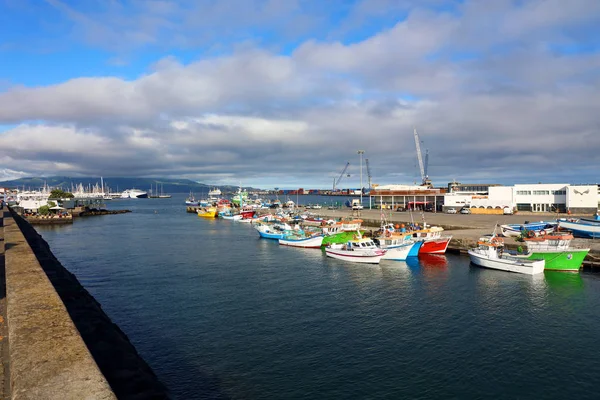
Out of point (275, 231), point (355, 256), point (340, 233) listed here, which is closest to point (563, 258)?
point (355, 256)

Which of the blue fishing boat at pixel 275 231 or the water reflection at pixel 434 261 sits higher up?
the blue fishing boat at pixel 275 231

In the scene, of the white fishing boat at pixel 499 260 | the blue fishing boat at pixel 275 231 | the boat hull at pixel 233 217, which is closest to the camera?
the white fishing boat at pixel 499 260

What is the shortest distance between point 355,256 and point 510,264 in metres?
16.8

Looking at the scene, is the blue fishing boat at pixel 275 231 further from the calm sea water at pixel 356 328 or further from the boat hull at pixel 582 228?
the boat hull at pixel 582 228

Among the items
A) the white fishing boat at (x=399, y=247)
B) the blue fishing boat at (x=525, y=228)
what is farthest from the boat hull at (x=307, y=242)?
the blue fishing boat at (x=525, y=228)

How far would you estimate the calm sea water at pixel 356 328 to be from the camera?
18.9 meters

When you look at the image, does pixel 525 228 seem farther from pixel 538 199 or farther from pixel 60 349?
pixel 60 349

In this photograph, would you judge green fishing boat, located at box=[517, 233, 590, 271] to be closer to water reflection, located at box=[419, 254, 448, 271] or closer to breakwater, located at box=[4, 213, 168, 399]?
water reflection, located at box=[419, 254, 448, 271]

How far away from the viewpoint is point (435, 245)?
5303cm

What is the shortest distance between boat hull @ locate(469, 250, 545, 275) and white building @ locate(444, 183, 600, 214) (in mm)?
48229

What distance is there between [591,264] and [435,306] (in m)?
23.2

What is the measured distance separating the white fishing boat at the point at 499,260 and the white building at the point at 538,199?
45.3 m

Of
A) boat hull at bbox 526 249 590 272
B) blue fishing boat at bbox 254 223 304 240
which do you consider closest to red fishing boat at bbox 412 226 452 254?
boat hull at bbox 526 249 590 272

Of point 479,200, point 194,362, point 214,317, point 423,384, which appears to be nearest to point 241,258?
point 214,317
